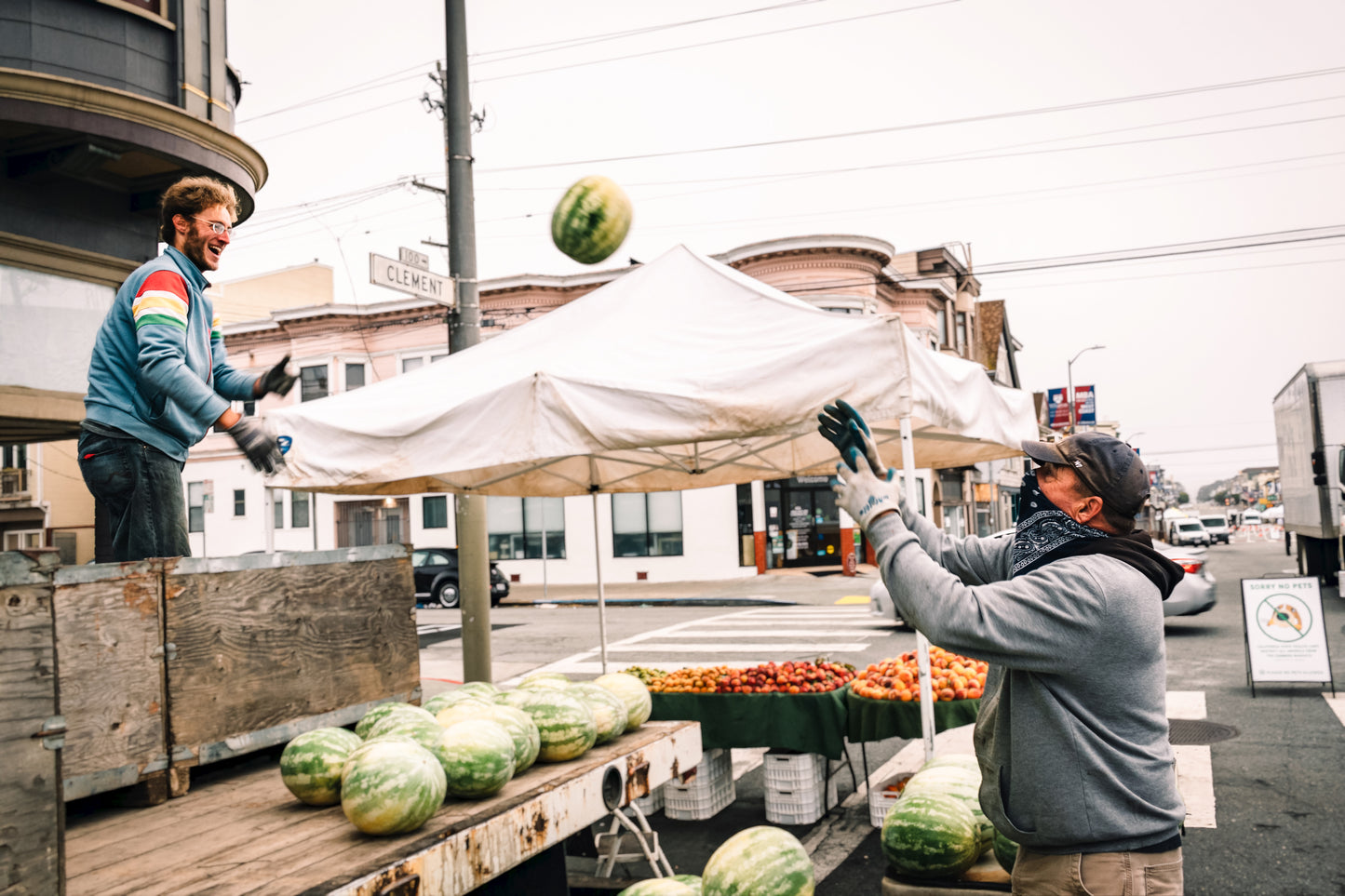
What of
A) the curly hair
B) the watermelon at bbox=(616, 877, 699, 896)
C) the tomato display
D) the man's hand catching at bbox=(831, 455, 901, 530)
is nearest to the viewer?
the man's hand catching at bbox=(831, 455, 901, 530)

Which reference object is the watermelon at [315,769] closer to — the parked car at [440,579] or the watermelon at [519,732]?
the watermelon at [519,732]

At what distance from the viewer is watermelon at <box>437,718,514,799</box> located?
3.05 m

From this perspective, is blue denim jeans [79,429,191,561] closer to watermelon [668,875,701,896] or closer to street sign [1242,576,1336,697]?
watermelon [668,875,701,896]

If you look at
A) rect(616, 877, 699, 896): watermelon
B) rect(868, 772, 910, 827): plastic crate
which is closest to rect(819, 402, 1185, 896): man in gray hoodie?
rect(616, 877, 699, 896): watermelon

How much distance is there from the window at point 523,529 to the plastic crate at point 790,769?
27.3m

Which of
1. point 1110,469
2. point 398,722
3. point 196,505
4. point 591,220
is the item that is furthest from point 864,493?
point 196,505

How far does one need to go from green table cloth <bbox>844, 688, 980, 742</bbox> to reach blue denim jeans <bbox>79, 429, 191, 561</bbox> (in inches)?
174

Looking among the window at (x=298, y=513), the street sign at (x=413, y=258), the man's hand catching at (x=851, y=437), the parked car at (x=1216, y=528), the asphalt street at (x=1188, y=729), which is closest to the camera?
the man's hand catching at (x=851, y=437)

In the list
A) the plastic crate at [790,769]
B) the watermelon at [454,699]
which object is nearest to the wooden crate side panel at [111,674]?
the watermelon at [454,699]

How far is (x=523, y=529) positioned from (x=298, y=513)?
9803mm

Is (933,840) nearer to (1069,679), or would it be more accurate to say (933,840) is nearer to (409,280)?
(1069,679)

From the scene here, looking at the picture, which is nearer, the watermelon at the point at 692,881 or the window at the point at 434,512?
the watermelon at the point at 692,881

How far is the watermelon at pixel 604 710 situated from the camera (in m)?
3.92

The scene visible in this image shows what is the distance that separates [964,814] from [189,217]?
12.3 ft
